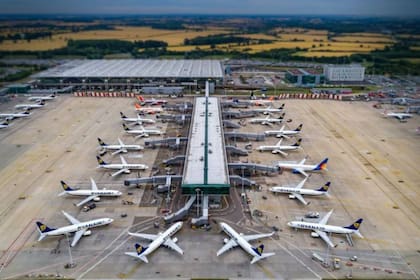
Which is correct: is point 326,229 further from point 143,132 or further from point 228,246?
point 143,132

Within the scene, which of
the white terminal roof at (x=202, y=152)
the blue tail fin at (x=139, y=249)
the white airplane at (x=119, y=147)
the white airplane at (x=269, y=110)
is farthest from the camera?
the white airplane at (x=269, y=110)

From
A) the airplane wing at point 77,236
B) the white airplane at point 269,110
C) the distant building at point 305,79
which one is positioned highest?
the distant building at point 305,79

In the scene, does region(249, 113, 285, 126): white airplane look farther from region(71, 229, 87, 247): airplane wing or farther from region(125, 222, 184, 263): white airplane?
region(71, 229, 87, 247): airplane wing

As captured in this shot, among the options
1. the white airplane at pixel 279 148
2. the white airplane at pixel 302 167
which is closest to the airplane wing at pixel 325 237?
the white airplane at pixel 302 167

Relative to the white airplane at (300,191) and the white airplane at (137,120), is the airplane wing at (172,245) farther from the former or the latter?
the white airplane at (137,120)

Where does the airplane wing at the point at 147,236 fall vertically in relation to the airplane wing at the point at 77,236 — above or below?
above

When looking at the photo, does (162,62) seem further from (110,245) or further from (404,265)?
(404,265)

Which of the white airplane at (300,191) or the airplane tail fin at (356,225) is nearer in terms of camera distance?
the airplane tail fin at (356,225)
